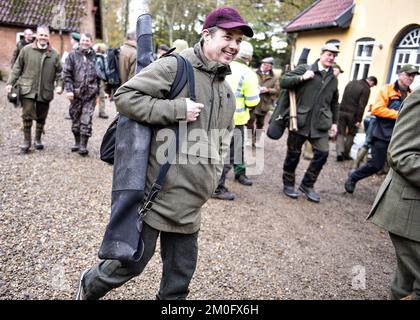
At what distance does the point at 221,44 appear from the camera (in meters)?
2.20

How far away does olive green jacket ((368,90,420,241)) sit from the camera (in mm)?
2309

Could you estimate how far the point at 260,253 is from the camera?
4.04m

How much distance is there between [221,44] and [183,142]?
0.63 m

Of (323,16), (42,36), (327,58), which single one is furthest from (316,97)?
(323,16)

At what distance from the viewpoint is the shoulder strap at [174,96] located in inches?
82.3

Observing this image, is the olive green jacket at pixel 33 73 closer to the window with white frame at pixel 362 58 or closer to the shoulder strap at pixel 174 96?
the shoulder strap at pixel 174 96

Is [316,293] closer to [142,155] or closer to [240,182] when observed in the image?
[142,155]

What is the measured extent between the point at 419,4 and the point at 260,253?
8529 millimetres

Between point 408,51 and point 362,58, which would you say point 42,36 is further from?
point 362,58

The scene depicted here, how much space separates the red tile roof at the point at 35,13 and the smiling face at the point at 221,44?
22.5 metres

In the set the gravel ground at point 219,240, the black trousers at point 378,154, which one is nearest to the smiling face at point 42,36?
the gravel ground at point 219,240
